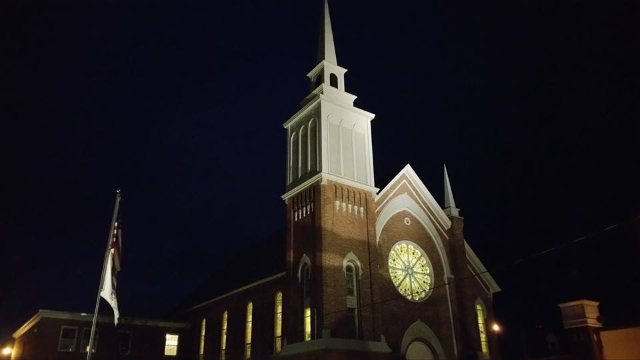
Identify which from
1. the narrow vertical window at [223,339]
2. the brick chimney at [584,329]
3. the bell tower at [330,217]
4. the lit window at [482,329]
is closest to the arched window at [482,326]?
the lit window at [482,329]

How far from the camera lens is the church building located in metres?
26.3

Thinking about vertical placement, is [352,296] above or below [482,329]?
above

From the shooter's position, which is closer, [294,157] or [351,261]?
[351,261]

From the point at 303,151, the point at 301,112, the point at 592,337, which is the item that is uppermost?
the point at 301,112

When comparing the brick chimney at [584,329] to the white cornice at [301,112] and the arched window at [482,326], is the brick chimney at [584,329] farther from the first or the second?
the white cornice at [301,112]

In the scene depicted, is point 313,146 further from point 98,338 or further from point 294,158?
point 98,338

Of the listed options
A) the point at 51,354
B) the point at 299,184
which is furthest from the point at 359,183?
the point at 51,354

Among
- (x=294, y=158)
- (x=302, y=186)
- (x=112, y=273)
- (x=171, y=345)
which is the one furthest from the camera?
(x=171, y=345)

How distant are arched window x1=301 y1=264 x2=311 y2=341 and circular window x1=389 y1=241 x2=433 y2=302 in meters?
5.20

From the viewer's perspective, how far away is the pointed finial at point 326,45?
112 ft

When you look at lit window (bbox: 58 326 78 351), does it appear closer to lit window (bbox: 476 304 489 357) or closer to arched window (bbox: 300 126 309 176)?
arched window (bbox: 300 126 309 176)

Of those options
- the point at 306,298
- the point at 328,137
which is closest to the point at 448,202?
the point at 328,137

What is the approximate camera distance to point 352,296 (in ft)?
88.7

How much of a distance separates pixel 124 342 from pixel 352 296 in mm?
22004
